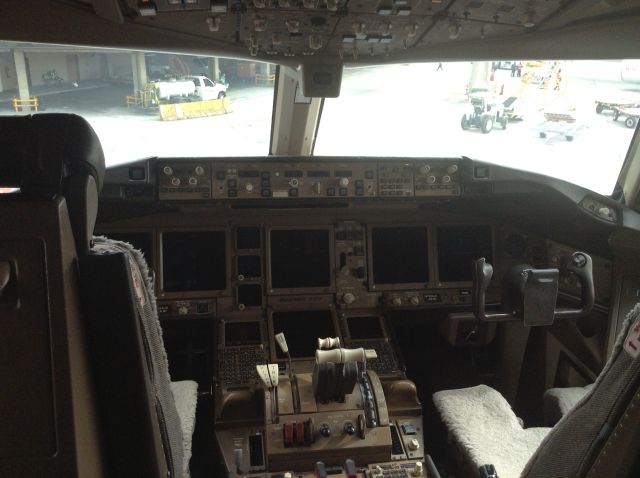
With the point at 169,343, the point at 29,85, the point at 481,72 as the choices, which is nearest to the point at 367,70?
the point at 481,72

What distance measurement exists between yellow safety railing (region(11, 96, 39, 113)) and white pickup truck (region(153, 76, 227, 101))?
57 centimetres

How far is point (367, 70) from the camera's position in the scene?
2.92 metres

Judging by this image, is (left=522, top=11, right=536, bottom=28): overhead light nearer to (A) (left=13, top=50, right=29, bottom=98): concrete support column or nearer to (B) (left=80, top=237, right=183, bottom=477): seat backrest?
(B) (left=80, top=237, right=183, bottom=477): seat backrest

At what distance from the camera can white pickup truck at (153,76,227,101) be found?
2846mm

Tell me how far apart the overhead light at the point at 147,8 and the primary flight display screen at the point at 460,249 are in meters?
2.07

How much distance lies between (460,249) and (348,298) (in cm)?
74

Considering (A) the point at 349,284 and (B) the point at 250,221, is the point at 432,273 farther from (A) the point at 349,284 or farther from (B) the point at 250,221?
(B) the point at 250,221

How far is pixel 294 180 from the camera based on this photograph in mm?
2883

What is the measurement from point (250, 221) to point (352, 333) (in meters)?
0.84

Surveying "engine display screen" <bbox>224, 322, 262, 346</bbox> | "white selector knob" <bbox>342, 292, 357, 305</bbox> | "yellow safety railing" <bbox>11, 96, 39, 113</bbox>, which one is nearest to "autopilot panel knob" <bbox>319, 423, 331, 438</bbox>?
"engine display screen" <bbox>224, 322, 262, 346</bbox>

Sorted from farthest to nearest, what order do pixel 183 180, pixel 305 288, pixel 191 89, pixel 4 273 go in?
pixel 305 288, pixel 191 89, pixel 183 180, pixel 4 273

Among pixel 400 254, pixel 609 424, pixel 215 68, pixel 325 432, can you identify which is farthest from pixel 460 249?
pixel 609 424

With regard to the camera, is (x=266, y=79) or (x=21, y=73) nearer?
(x=21, y=73)

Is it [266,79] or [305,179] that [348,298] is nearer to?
[305,179]
